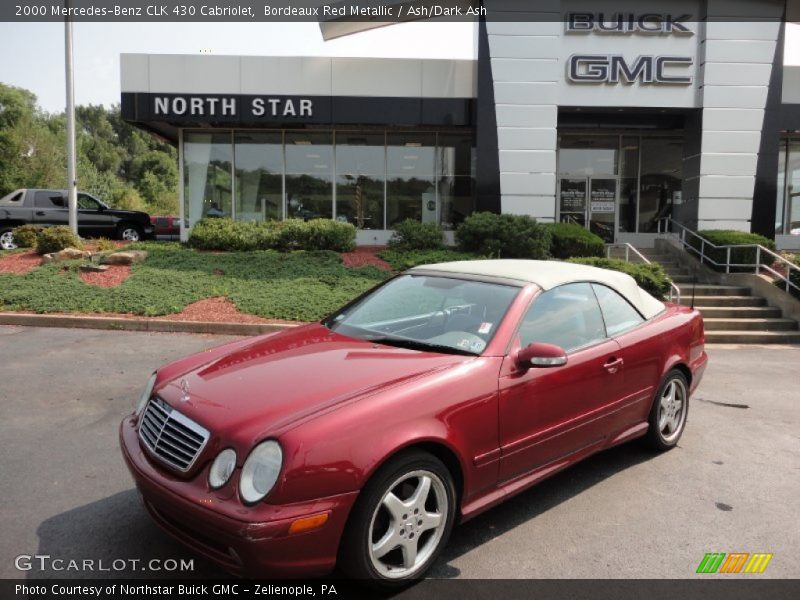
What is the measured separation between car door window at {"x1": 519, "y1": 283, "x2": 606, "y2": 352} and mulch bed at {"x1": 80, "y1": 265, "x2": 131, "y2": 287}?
9.85m

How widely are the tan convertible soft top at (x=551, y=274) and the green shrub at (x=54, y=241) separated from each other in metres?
12.1

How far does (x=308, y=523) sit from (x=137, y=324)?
26.8 ft

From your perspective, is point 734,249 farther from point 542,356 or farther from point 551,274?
point 542,356

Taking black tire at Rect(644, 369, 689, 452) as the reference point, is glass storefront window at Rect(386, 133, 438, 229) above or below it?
above

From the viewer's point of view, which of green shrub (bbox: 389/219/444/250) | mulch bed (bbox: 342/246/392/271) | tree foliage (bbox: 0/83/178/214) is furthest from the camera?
tree foliage (bbox: 0/83/178/214)

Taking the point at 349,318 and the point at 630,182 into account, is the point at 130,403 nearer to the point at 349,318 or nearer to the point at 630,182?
the point at 349,318

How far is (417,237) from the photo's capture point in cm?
1502

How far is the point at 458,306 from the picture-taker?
386 cm

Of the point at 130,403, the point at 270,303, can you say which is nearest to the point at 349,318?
the point at 130,403

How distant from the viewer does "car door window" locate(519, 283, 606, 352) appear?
3645mm

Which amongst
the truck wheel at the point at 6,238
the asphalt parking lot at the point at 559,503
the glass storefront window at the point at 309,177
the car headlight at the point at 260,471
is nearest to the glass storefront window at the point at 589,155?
the glass storefront window at the point at 309,177

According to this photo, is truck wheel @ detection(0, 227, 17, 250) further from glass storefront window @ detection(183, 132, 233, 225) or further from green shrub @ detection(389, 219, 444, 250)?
green shrub @ detection(389, 219, 444, 250)

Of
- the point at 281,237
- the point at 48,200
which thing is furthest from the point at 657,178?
the point at 48,200

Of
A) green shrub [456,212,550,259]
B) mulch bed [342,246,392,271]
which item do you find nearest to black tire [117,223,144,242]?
mulch bed [342,246,392,271]
